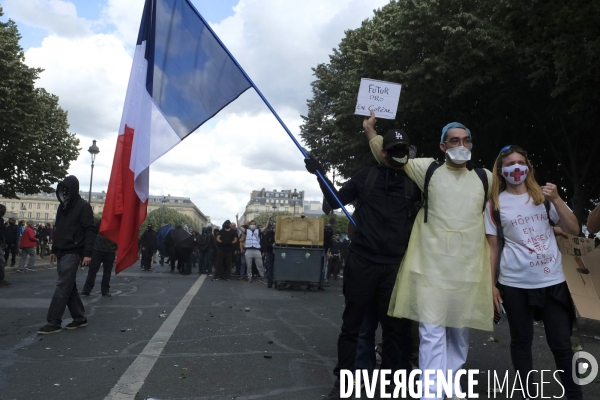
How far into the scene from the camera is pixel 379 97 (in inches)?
266

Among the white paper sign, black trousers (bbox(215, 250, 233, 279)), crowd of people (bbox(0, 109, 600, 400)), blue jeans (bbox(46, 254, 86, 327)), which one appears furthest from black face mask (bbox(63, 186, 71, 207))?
black trousers (bbox(215, 250, 233, 279))

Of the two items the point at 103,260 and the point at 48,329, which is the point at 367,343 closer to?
the point at 48,329

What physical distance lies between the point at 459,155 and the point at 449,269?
74cm

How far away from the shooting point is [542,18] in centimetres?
1234

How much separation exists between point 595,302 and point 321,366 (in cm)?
237

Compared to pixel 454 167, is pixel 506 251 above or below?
below

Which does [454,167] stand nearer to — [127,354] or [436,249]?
[436,249]

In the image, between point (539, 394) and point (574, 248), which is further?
point (539, 394)

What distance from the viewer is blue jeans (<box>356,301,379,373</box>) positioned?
16.3 ft

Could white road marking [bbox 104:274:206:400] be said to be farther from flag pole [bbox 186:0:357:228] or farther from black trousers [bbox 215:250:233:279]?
black trousers [bbox 215:250:233:279]

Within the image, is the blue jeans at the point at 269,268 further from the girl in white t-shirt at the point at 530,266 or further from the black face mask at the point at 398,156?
the girl in white t-shirt at the point at 530,266

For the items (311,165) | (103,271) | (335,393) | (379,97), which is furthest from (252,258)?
(335,393)

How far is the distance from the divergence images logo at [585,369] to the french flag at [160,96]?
3.89m

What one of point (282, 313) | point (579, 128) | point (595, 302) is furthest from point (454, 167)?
point (579, 128)
